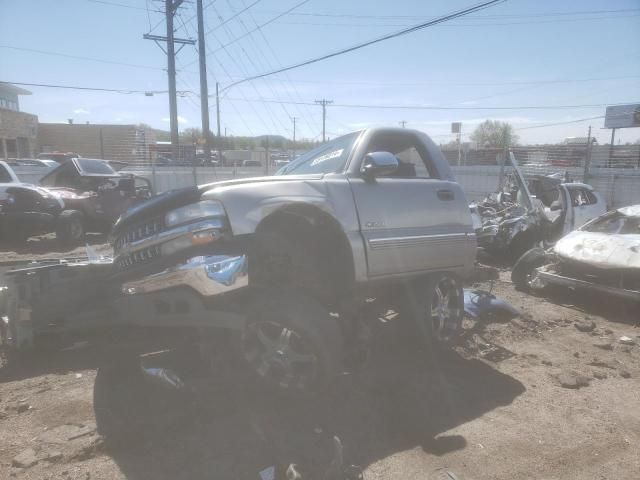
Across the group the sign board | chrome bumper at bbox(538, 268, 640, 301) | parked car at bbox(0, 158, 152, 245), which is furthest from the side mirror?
the sign board

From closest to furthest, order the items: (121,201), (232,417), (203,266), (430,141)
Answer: (203,266), (232,417), (430,141), (121,201)

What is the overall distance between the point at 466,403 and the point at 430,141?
256cm

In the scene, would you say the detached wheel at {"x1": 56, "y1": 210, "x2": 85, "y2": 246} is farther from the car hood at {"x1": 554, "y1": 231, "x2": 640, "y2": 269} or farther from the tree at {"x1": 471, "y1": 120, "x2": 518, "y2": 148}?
the tree at {"x1": 471, "y1": 120, "x2": 518, "y2": 148}

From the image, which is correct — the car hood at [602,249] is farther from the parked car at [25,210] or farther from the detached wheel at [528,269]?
the parked car at [25,210]

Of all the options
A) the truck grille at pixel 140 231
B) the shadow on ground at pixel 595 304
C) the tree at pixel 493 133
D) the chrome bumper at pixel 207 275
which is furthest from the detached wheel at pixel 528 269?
the tree at pixel 493 133

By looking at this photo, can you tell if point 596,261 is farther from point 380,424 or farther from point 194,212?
point 194,212

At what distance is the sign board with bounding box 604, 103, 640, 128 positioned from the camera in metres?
27.5

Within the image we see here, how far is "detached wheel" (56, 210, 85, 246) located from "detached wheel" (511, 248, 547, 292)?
Answer: 28.7 feet

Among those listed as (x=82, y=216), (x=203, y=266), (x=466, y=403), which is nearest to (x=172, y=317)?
(x=203, y=266)

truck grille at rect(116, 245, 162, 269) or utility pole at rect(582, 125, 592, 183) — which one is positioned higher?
utility pole at rect(582, 125, 592, 183)

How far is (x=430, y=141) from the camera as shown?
15.3ft

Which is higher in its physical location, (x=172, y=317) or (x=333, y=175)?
(x=333, y=175)

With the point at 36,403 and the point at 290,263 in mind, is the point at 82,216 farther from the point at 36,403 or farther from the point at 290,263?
the point at 290,263

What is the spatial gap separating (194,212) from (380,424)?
1.86 m
